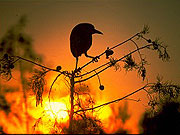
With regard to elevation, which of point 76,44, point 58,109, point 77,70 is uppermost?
point 76,44

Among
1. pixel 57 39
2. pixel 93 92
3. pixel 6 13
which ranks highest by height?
pixel 6 13

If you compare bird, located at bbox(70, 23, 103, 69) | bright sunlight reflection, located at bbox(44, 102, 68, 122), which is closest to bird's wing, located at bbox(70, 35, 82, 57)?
bird, located at bbox(70, 23, 103, 69)

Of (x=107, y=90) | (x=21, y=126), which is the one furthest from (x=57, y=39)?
(x=21, y=126)

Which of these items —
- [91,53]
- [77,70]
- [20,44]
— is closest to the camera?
[77,70]

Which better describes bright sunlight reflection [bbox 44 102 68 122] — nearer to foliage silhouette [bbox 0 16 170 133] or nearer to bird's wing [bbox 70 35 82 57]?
foliage silhouette [bbox 0 16 170 133]

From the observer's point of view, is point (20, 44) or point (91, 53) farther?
point (20, 44)

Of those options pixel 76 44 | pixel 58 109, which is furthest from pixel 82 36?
pixel 58 109

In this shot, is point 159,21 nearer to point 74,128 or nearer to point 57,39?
point 57,39

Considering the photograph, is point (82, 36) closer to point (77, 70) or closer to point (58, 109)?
point (77, 70)

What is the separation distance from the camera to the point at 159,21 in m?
1.11

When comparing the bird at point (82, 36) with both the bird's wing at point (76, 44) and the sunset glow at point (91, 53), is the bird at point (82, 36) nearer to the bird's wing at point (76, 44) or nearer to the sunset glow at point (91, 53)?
the bird's wing at point (76, 44)

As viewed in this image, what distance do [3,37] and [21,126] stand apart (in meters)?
0.38

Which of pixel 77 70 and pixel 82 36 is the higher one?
pixel 82 36

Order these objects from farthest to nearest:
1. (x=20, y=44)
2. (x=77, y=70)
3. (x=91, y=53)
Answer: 1. (x=20, y=44)
2. (x=91, y=53)
3. (x=77, y=70)
